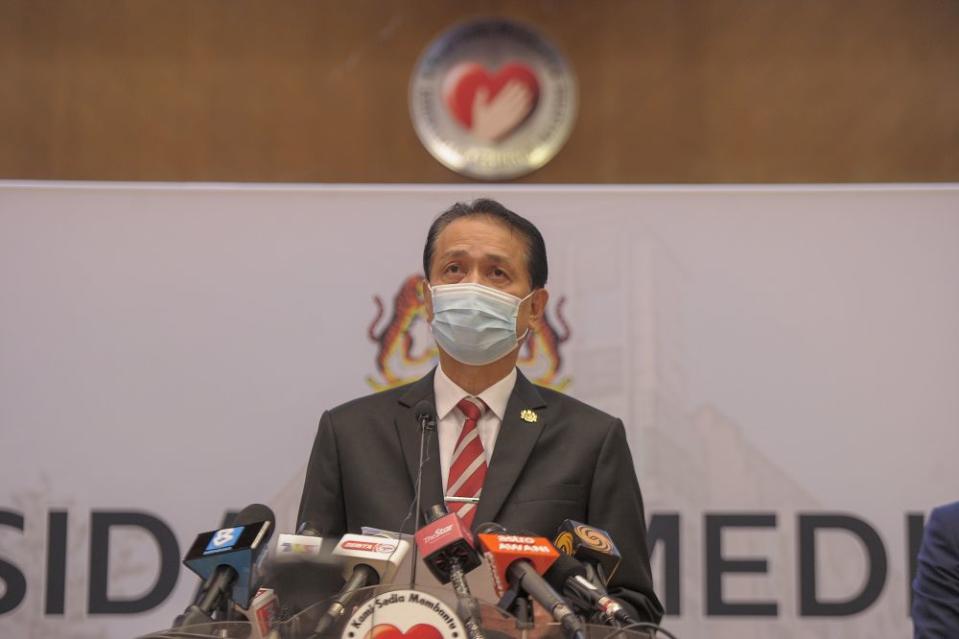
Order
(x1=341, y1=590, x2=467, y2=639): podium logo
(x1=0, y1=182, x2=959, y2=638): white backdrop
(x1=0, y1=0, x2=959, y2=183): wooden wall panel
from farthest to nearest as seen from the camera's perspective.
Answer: (x1=0, y1=0, x2=959, y2=183): wooden wall panel < (x1=0, y1=182, x2=959, y2=638): white backdrop < (x1=341, y1=590, x2=467, y2=639): podium logo

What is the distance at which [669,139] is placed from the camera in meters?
4.25

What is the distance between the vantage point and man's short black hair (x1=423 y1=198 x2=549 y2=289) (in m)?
2.34

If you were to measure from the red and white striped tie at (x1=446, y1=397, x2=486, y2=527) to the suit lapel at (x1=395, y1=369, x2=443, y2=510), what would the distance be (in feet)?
0.14

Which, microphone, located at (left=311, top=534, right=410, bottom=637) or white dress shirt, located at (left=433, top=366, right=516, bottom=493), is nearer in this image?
microphone, located at (left=311, top=534, right=410, bottom=637)

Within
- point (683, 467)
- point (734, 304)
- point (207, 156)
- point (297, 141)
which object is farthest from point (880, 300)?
point (207, 156)

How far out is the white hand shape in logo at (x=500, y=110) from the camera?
4.26 m

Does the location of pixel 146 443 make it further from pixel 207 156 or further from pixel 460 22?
pixel 460 22

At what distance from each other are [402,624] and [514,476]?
0.74m

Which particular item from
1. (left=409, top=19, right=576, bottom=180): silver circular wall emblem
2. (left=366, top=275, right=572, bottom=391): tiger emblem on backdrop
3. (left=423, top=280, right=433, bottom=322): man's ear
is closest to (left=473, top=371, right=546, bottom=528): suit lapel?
(left=423, top=280, right=433, bottom=322): man's ear

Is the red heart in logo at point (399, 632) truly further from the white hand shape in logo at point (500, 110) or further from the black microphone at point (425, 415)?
the white hand shape in logo at point (500, 110)

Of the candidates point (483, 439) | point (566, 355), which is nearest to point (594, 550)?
point (483, 439)

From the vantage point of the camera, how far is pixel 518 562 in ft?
5.02

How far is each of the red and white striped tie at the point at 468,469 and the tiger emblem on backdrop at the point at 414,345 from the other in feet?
5.02

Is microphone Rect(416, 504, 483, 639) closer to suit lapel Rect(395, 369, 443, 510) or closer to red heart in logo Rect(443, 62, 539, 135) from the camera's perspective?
suit lapel Rect(395, 369, 443, 510)
